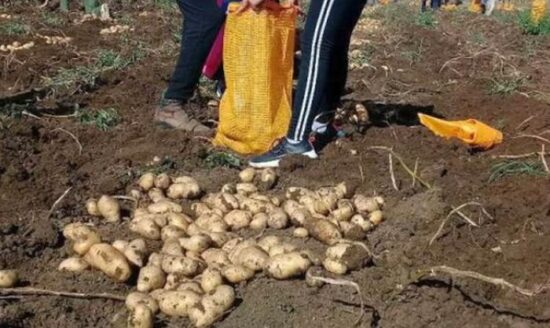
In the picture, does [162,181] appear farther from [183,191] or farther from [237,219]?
[237,219]

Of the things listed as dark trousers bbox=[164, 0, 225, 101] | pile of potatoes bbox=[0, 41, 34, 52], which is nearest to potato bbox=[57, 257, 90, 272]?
dark trousers bbox=[164, 0, 225, 101]

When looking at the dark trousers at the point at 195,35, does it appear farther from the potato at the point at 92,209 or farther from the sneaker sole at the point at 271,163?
the potato at the point at 92,209

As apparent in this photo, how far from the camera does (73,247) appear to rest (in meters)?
2.97

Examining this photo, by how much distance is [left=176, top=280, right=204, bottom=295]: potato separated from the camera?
8.87ft

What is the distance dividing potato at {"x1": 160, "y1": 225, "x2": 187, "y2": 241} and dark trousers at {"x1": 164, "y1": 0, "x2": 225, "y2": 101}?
5.37 ft

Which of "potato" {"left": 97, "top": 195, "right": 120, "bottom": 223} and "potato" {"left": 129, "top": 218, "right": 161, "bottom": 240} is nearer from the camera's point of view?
"potato" {"left": 129, "top": 218, "right": 161, "bottom": 240}

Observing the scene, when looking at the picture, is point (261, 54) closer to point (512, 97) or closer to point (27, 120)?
point (27, 120)

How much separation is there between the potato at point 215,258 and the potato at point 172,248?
0.31 feet

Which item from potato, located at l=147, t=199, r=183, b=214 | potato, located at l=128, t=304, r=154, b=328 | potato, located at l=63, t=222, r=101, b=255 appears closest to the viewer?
potato, located at l=128, t=304, r=154, b=328

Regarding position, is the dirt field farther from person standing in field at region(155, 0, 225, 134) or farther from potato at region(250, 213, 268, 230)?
potato at region(250, 213, 268, 230)

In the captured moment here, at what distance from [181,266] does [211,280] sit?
0.15 m

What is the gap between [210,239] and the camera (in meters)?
3.05

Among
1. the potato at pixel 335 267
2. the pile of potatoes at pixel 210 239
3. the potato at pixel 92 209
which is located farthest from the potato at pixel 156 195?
the potato at pixel 335 267

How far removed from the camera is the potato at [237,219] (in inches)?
128
